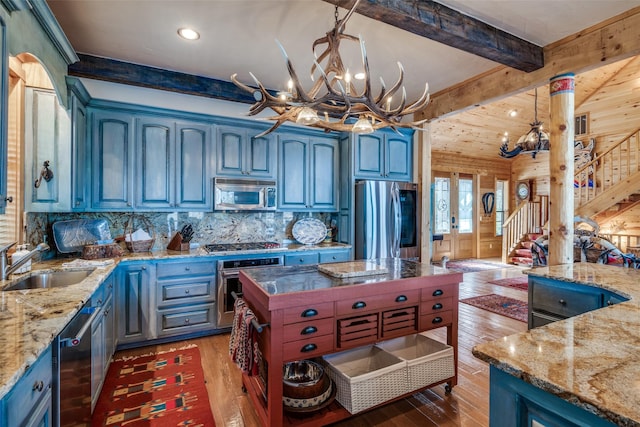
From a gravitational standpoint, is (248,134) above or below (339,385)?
above

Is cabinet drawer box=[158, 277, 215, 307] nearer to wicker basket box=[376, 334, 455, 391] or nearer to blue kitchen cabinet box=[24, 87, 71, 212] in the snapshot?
blue kitchen cabinet box=[24, 87, 71, 212]

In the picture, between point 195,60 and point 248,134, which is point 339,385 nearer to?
point 248,134

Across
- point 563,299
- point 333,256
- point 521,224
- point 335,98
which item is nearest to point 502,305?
point 333,256

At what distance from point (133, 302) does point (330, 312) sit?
2.17 metres

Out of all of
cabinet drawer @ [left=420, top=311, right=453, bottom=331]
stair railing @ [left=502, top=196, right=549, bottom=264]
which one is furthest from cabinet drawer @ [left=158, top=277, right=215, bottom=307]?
stair railing @ [left=502, top=196, right=549, bottom=264]

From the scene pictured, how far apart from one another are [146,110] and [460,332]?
163 inches

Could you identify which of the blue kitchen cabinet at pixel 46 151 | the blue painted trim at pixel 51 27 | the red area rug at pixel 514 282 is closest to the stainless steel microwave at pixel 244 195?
the blue kitchen cabinet at pixel 46 151

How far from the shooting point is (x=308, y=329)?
1.83 m

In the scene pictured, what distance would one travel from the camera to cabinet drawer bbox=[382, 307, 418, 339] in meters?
2.07

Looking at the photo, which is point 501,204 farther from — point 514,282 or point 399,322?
point 399,322

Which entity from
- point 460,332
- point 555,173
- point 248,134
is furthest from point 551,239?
point 248,134

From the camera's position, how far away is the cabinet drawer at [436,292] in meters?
2.21

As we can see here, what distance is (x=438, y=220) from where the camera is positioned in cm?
833

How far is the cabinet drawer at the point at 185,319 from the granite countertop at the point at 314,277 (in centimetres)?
141
